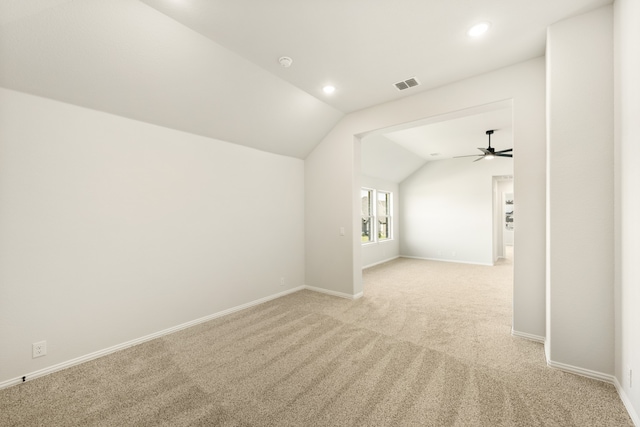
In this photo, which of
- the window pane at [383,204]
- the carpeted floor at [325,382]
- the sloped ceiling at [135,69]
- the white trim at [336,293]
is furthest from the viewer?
the window pane at [383,204]

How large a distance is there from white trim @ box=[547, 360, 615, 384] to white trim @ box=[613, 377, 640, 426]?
0.13 feet

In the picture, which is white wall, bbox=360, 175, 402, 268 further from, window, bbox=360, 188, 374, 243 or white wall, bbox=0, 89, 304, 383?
white wall, bbox=0, 89, 304, 383

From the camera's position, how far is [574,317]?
7.16ft

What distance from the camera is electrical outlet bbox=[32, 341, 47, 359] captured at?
7.29 ft

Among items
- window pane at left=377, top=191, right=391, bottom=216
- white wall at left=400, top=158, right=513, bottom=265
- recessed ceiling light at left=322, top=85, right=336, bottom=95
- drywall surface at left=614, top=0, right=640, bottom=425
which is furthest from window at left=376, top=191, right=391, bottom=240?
drywall surface at left=614, top=0, right=640, bottom=425

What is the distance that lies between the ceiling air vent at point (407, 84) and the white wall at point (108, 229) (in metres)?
2.34

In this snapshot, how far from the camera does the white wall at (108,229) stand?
2.16 meters

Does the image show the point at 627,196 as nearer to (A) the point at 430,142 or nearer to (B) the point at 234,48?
(B) the point at 234,48

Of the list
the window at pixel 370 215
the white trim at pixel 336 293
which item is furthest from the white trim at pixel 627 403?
the window at pixel 370 215

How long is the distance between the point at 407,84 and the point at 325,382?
3423 millimetres

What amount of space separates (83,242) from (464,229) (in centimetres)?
804

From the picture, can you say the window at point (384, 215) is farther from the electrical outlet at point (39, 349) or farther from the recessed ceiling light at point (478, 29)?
the electrical outlet at point (39, 349)

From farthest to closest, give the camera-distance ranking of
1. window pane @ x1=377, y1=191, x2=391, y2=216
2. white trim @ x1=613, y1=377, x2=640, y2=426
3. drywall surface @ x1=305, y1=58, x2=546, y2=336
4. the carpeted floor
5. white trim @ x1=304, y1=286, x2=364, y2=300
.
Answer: window pane @ x1=377, y1=191, x2=391, y2=216, white trim @ x1=304, y1=286, x2=364, y2=300, drywall surface @ x1=305, y1=58, x2=546, y2=336, the carpeted floor, white trim @ x1=613, y1=377, x2=640, y2=426

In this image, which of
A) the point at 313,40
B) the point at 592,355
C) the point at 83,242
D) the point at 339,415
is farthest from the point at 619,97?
the point at 83,242
